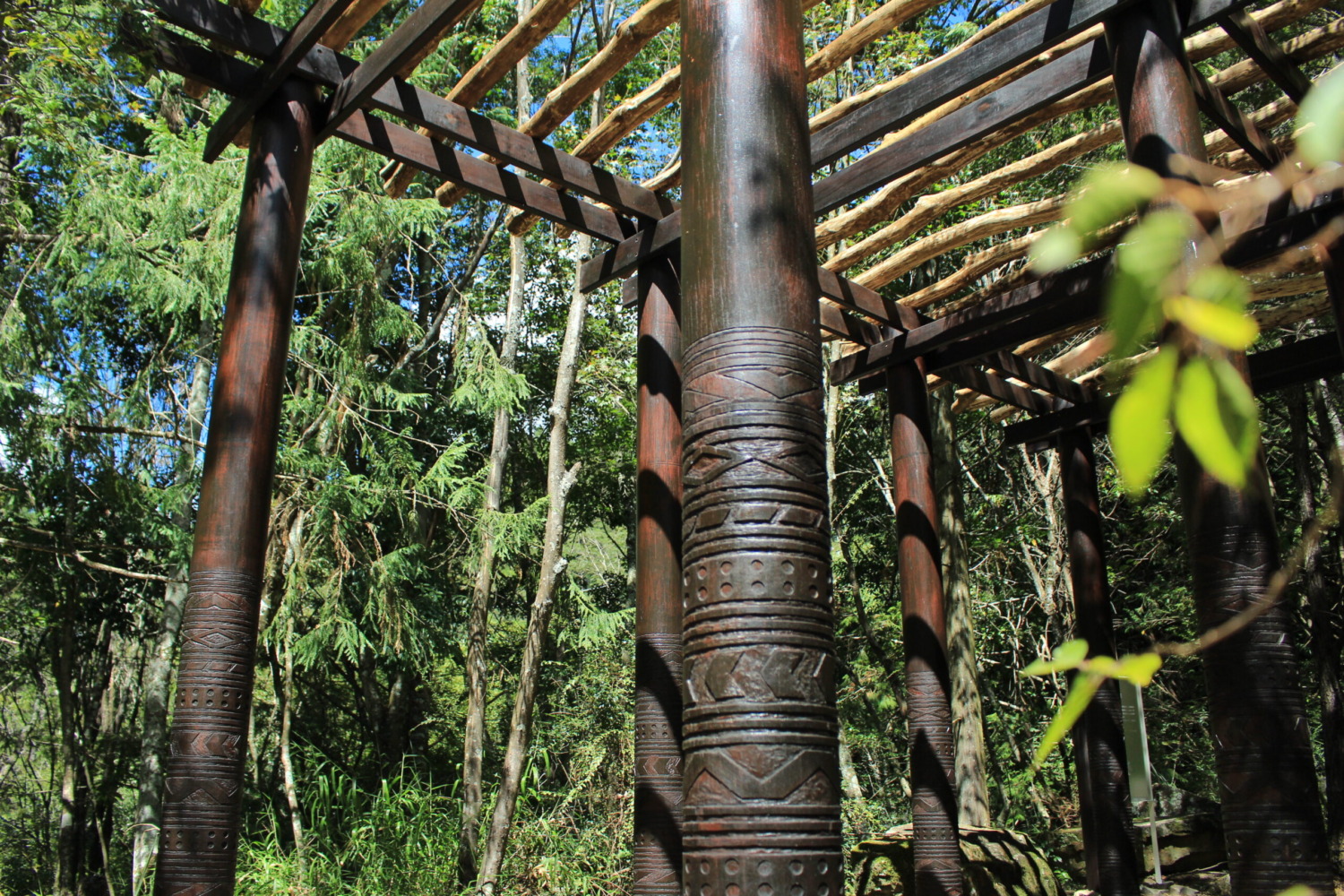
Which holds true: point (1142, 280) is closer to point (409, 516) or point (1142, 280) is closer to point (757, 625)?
point (757, 625)

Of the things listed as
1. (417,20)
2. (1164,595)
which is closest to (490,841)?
(417,20)

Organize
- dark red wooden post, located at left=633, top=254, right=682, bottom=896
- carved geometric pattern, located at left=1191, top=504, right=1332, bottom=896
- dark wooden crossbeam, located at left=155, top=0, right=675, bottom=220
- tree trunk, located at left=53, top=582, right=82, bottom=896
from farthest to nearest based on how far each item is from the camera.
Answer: tree trunk, located at left=53, top=582, right=82, bottom=896, dark red wooden post, located at left=633, top=254, right=682, bottom=896, dark wooden crossbeam, located at left=155, top=0, right=675, bottom=220, carved geometric pattern, located at left=1191, top=504, right=1332, bottom=896

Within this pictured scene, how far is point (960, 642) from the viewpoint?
12.4 meters

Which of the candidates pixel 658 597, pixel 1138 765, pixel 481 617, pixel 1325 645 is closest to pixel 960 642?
pixel 1325 645

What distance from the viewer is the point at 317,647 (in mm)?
11992

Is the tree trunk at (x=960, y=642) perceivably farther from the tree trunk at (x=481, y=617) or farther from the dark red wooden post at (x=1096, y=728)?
the tree trunk at (x=481, y=617)

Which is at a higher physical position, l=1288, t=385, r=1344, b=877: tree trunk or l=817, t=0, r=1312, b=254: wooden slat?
l=817, t=0, r=1312, b=254: wooden slat

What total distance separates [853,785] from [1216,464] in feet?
51.3

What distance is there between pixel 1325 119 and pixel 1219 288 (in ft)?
0.34

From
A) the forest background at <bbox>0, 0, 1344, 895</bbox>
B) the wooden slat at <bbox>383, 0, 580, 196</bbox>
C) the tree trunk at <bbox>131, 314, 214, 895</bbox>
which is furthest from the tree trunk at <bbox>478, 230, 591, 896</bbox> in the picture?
the wooden slat at <bbox>383, 0, 580, 196</bbox>

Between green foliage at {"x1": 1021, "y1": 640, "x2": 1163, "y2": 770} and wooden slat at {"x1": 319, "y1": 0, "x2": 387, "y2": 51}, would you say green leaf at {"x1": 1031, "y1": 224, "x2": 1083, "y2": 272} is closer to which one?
green foliage at {"x1": 1021, "y1": 640, "x2": 1163, "y2": 770}

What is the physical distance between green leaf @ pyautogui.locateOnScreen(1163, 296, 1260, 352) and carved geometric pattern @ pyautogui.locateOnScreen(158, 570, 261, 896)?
401 centimetres

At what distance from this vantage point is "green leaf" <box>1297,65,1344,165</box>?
57cm

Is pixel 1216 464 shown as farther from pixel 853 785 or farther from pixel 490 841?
pixel 853 785
